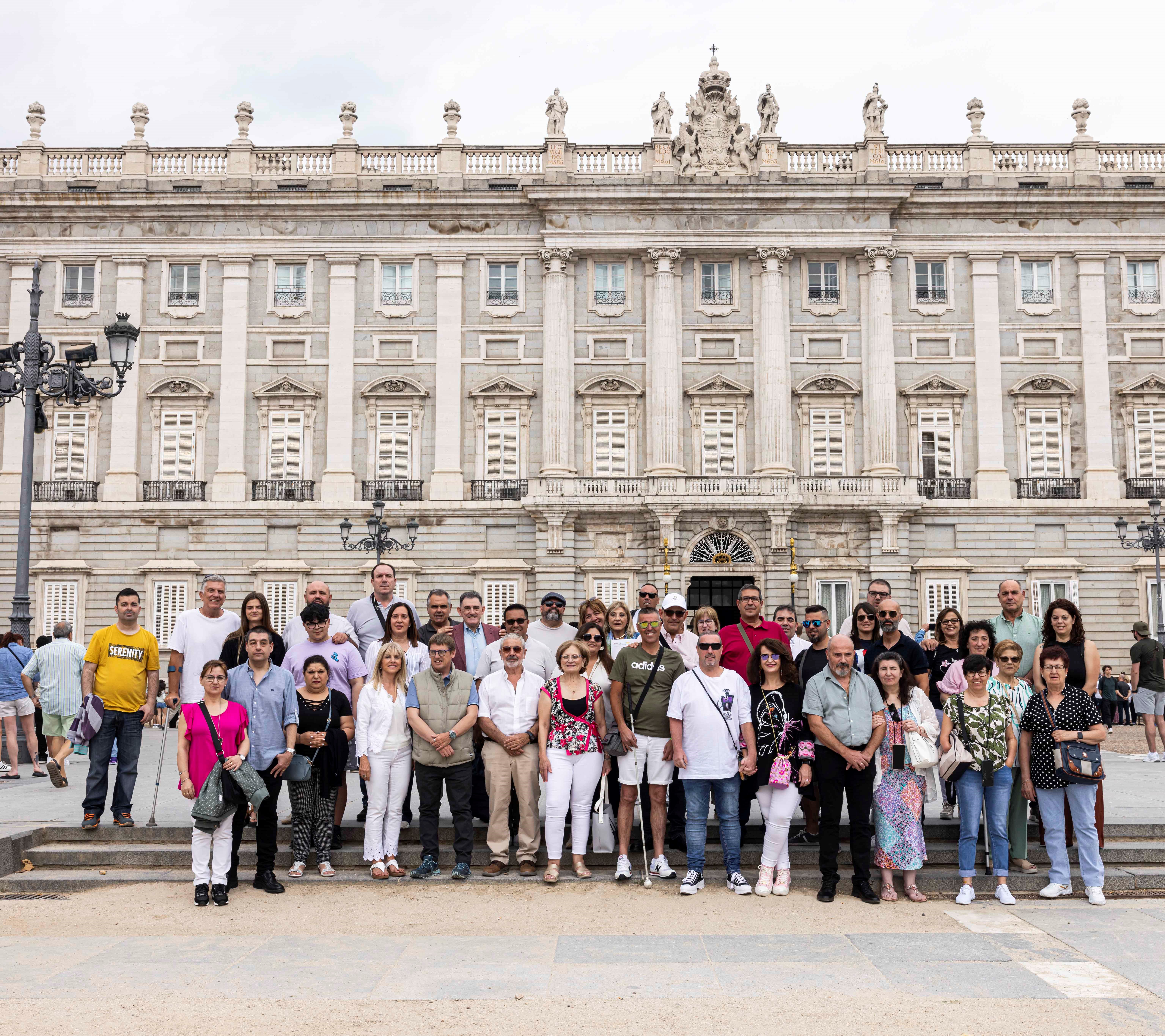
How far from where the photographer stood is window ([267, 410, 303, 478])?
30719 millimetres

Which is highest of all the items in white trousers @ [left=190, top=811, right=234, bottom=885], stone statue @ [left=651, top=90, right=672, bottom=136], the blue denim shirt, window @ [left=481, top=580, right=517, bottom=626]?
stone statue @ [left=651, top=90, right=672, bottom=136]

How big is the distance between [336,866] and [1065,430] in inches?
1104

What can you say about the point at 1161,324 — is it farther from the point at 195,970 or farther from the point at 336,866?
the point at 195,970

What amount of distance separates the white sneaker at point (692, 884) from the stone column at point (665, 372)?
22.2 metres

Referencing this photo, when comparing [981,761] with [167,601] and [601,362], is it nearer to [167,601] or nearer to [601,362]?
[601,362]

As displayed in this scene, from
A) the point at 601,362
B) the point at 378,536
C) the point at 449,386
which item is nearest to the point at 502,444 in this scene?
the point at 449,386

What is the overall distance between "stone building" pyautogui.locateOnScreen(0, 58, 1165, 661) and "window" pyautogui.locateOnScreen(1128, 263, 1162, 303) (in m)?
0.09

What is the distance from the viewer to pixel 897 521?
2956 cm

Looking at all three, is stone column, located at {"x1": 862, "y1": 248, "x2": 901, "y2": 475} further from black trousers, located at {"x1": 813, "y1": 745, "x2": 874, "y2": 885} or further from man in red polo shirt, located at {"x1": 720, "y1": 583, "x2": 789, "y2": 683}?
black trousers, located at {"x1": 813, "y1": 745, "x2": 874, "y2": 885}

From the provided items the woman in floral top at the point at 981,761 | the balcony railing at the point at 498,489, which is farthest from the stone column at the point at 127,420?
the woman in floral top at the point at 981,761

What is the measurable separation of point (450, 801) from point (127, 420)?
26006 millimetres

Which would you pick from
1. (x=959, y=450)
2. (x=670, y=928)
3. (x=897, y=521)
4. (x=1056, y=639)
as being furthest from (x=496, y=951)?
(x=959, y=450)

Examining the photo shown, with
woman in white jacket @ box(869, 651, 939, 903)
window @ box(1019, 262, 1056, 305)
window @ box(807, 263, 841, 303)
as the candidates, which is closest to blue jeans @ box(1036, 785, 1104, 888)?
woman in white jacket @ box(869, 651, 939, 903)

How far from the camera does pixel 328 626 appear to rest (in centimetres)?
867
